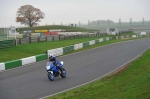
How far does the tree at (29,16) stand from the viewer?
8944 centimetres

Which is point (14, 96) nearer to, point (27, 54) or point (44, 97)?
point (44, 97)

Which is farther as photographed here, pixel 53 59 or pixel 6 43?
pixel 6 43

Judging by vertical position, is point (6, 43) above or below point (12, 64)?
above

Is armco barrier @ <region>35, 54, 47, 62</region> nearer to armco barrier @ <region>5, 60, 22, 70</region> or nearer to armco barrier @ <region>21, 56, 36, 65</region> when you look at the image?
armco barrier @ <region>21, 56, 36, 65</region>

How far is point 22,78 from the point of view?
627 inches

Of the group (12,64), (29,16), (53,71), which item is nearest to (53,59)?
(53,71)

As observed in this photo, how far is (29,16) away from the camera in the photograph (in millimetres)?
91188

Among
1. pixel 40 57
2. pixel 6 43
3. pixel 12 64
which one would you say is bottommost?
pixel 12 64

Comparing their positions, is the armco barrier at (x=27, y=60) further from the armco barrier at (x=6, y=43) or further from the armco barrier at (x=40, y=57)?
the armco barrier at (x=6, y=43)

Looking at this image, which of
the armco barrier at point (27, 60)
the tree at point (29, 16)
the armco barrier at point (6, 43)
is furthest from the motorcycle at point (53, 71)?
the tree at point (29, 16)

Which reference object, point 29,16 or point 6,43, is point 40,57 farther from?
point 29,16

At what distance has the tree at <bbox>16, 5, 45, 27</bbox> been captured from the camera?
293 feet

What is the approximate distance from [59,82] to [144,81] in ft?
16.5

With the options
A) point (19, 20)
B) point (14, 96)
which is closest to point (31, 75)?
point (14, 96)
